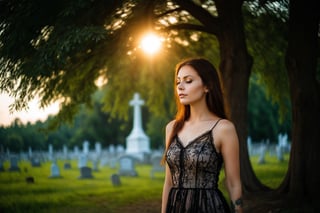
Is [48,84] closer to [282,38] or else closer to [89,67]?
[89,67]

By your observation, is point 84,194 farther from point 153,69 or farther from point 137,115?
point 137,115

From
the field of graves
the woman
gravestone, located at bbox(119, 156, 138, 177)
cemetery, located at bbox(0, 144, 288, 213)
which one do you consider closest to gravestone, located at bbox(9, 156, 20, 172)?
cemetery, located at bbox(0, 144, 288, 213)

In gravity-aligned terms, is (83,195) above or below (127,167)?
below

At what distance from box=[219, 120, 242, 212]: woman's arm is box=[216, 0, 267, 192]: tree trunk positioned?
6.35 m

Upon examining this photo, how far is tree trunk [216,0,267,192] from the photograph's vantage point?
9430mm

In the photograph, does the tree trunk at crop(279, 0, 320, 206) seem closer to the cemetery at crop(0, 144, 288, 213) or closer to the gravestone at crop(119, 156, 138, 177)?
the cemetery at crop(0, 144, 288, 213)

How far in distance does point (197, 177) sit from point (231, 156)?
1.08 ft

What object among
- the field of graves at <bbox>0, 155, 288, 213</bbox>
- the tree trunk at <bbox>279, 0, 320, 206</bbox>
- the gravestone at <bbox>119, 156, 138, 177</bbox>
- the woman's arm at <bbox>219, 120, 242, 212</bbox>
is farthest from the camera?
the gravestone at <bbox>119, 156, 138, 177</bbox>

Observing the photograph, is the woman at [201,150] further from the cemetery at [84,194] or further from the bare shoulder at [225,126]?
the cemetery at [84,194]

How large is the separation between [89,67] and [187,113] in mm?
8719

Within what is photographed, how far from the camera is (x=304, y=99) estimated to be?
27.7 ft

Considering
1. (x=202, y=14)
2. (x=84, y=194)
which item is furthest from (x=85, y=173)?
(x=202, y=14)

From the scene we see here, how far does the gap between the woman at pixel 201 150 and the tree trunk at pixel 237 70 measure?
244 inches

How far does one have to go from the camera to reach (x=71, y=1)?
6.90 m
